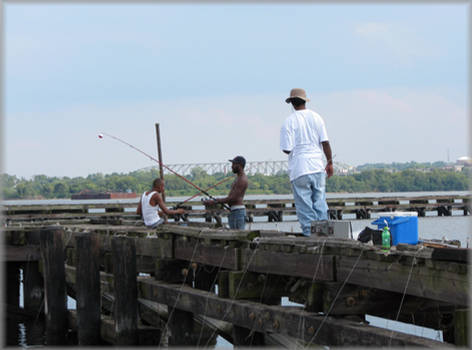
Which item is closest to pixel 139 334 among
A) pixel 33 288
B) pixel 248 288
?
pixel 248 288

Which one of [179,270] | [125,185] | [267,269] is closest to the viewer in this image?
[267,269]

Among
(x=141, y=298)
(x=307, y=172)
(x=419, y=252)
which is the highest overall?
(x=307, y=172)

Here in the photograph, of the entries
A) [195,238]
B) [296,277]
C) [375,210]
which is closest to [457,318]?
[296,277]

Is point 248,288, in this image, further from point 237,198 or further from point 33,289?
point 33,289

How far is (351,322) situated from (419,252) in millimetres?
1089

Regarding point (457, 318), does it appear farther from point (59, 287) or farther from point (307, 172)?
A: point (59, 287)

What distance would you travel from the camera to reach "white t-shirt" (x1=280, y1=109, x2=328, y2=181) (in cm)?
978

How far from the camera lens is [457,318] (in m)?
6.53

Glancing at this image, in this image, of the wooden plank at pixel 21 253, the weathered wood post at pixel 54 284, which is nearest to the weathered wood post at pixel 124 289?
the weathered wood post at pixel 54 284

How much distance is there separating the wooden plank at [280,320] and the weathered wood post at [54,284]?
2.65 m

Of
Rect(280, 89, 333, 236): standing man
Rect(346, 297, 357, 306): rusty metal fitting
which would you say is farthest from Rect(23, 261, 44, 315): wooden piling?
Rect(346, 297, 357, 306): rusty metal fitting

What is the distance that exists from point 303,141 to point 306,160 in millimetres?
241

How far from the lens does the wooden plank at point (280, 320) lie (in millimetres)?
7000

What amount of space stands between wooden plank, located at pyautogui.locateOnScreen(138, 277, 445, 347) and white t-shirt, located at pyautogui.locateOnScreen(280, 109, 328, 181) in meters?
1.87
